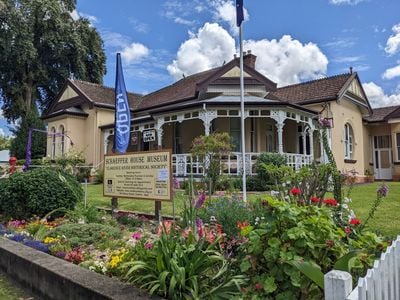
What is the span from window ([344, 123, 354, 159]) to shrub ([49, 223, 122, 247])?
66.5 feet

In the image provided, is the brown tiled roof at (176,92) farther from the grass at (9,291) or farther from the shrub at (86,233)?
the grass at (9,291)

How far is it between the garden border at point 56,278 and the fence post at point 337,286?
1690 millimetres

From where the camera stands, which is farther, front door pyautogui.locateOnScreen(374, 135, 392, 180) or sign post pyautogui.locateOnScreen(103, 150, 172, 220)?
front door pyautogui.locateOnScreen(374, 135, 392, 180)

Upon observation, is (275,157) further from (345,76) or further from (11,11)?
(11,11)

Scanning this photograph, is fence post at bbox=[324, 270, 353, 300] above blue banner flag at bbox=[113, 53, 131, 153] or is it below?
below

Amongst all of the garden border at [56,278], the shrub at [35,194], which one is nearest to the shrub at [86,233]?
the garden border at [56,278]

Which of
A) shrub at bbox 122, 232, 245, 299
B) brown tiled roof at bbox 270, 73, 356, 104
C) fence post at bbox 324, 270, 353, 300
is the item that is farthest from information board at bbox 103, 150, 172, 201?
brown tiled roof at bbox 270, 73, 356, 104

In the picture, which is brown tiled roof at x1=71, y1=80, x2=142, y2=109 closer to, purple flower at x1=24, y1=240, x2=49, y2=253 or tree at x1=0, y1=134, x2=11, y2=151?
purple flower at x1=24, y1=240, x2=49, y2=253

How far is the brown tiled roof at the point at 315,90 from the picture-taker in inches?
869

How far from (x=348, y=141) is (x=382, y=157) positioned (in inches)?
210

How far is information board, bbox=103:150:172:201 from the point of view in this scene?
7488 millimetres

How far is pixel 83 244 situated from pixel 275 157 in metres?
12.2

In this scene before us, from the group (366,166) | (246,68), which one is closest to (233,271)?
(246,68)

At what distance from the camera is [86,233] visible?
6.35 meters
